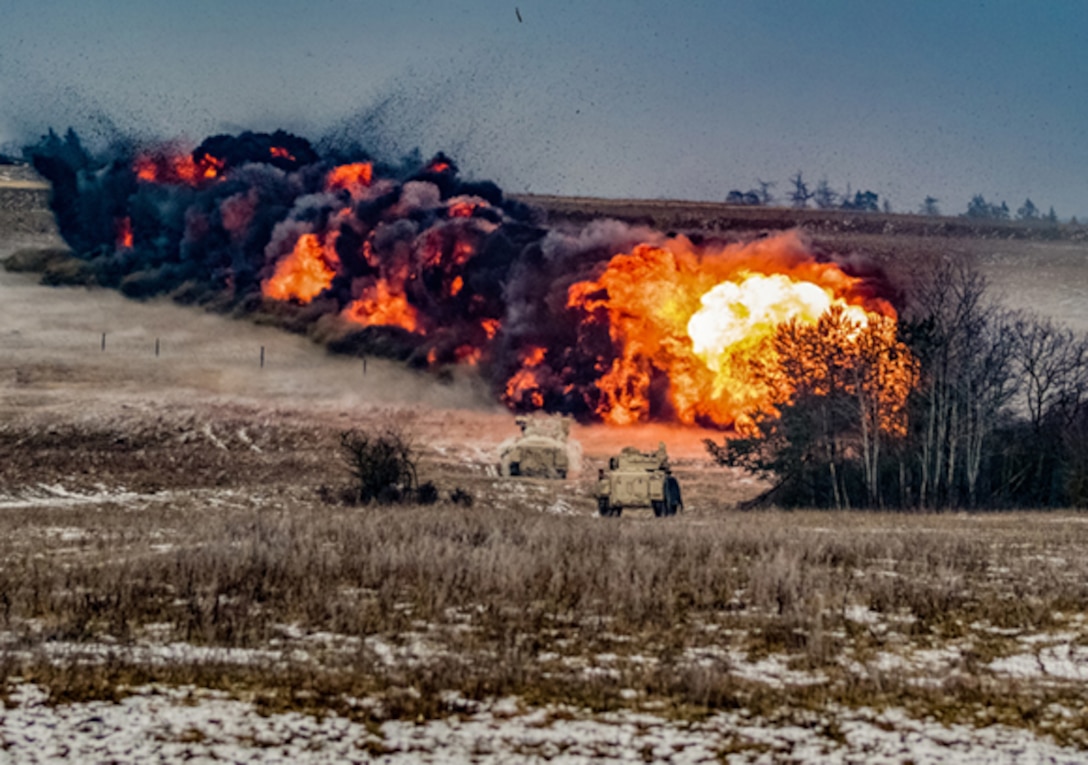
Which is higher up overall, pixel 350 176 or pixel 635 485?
pixel 350 176

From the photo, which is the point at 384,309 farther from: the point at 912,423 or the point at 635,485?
the point at 635,485

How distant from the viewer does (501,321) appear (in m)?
94.2

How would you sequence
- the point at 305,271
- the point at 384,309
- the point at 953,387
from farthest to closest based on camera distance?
the point at 305,271 < the point at 384,309 < the point at 953,387

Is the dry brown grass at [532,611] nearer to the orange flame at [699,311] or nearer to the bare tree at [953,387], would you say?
the bare tree at [953,387]

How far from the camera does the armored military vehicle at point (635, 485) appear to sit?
163 feet

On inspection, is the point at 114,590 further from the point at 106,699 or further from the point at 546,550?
the point at 546,550

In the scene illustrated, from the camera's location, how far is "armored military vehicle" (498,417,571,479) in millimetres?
68375

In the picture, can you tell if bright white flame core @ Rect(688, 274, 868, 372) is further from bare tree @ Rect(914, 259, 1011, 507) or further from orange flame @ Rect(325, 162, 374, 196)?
orange flame @ Rect(325, 162, 374, 196)

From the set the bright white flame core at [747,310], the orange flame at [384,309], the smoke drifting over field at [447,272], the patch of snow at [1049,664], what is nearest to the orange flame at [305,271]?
the smoke drifting over field at [447,272]

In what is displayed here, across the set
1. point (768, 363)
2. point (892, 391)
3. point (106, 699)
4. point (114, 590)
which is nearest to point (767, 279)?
point (768, 363)

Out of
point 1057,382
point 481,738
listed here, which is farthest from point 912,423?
point 481,738

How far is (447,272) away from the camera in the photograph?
96.6m

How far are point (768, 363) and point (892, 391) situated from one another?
23.6ft

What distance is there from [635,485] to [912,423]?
15056 mm
